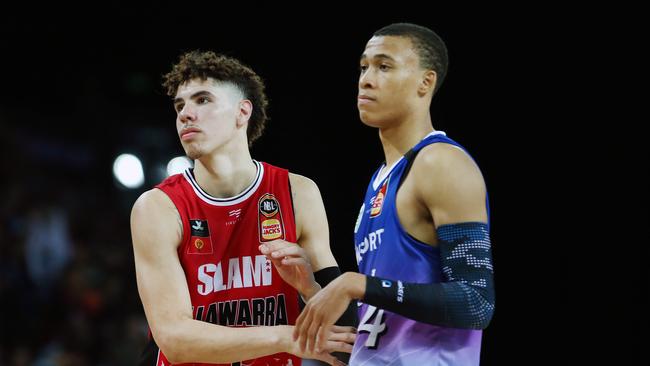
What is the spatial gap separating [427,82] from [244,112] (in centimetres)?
153

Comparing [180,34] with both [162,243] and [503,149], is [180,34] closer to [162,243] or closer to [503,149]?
[503,149]

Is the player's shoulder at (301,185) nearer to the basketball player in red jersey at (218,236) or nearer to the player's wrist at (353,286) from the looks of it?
the basketball player in red jersey at (218,236)

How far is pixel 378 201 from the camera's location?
3.33m

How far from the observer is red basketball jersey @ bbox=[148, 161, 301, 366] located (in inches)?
166

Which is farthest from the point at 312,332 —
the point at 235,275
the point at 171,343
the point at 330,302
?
the point at 235,275

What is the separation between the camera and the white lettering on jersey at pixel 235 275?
421 centimetres

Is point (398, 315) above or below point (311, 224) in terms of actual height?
below

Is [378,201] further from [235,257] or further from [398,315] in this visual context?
[235,257]

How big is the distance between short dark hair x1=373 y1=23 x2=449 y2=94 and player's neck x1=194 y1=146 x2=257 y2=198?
4.35ft

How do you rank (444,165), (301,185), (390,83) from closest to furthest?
(444,165) < (390,83) < (301,185)

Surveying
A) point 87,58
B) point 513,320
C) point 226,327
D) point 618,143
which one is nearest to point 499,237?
point 513,320

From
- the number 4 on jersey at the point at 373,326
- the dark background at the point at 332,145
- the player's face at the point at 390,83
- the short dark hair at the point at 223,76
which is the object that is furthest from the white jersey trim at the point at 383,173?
the dark background at the point at 332,145

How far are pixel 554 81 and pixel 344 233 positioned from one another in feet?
8.59

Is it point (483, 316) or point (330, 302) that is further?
point (483, 316)
